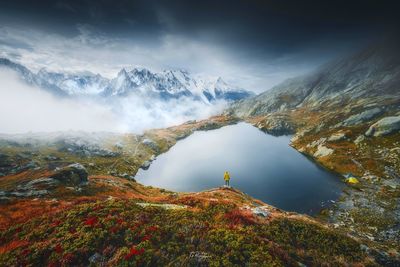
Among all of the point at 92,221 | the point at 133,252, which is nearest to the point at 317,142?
the point at 92,221

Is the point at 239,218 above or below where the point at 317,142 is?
above

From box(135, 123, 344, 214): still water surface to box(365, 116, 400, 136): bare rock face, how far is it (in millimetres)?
31382

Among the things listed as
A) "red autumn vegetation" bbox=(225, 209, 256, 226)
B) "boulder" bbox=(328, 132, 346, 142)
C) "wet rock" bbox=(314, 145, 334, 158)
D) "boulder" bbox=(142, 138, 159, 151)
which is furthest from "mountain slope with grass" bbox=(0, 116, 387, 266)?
"boulder" bbox=(142, 138, 159, 151)

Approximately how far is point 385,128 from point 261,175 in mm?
61789

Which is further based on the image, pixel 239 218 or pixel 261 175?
pixel 261 175

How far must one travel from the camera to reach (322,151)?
10506 cm

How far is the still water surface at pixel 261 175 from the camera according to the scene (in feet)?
218

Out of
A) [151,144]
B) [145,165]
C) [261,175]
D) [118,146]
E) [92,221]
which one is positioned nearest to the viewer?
[92,221]

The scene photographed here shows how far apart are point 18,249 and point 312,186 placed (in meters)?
78.5

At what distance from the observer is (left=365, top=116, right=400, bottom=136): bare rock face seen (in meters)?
93.3

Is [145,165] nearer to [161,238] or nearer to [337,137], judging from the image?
[337,137]

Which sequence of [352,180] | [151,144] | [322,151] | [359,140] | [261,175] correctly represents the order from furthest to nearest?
[151,144]
[322,151]
[359,140]
[261,175]
[352,180]

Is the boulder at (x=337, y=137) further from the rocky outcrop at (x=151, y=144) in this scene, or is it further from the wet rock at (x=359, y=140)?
the rocky outcrop at (x=151, y=144)

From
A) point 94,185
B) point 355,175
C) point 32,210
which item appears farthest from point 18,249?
point 355,175
